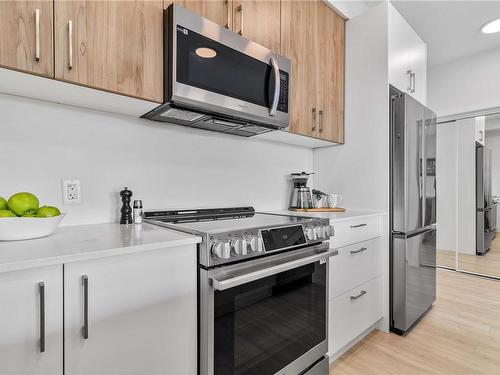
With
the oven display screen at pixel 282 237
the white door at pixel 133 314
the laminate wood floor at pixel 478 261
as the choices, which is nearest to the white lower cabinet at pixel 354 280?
the oven display screen at pixel 282 237

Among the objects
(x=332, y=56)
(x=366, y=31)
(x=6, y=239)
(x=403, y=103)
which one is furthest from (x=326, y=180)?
(x=6, y=239)

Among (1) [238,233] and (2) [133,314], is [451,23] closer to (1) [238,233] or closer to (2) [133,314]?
(1) [238,233]

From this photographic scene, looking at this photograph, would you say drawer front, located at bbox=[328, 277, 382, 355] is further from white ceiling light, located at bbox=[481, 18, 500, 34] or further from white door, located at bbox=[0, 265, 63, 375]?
white ceiling light, located at bbox=[481, 18, 500, 34]

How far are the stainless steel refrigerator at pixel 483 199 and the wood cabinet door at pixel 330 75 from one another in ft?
7.35

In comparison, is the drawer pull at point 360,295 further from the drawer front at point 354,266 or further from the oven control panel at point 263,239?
the oven control panel at point 263,239

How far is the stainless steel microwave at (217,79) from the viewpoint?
4.13ft

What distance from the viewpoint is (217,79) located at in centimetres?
139

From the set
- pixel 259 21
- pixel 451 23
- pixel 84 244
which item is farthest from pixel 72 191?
pixel 451 23

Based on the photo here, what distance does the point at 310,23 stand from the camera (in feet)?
6.64

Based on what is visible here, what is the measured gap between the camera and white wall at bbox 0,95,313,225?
1.25 meters

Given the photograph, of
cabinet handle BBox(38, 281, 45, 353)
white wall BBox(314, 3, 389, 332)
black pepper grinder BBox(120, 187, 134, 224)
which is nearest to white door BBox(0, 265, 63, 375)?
cabinet handle BBox(38, 281, 45, 353)

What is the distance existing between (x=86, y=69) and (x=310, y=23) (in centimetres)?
156

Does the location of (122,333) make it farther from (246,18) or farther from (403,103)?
(403,103)

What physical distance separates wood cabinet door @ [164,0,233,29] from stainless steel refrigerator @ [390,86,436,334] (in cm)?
132
